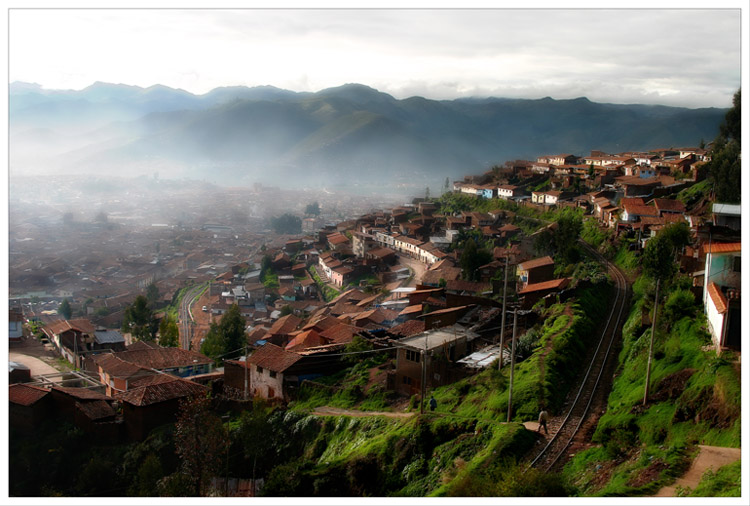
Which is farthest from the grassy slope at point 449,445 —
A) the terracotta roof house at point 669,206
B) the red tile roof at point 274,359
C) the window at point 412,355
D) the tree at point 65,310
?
the tree at point 65,310

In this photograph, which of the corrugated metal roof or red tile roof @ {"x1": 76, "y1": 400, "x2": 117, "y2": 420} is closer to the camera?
red tile roof @ {"x1": 76, "y1": 400, "x2": 117, "y2": 420}

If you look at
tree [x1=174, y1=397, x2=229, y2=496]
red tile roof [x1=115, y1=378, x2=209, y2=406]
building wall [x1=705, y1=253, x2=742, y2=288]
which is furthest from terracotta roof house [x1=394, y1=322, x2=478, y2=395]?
building wall [x1=705, y1=253, x2=742, y2=288]

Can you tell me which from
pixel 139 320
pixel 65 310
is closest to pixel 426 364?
pixel 139 320

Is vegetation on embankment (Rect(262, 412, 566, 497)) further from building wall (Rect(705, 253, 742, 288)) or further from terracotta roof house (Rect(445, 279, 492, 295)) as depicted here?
terracotta roof house (Rect(445, 279, 492, 295))

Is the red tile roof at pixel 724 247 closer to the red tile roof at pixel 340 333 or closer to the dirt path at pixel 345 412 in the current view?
the dirt path at pixel 345 412

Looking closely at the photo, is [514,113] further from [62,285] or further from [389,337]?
[389,337]

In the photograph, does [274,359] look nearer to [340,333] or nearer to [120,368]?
[340,333]

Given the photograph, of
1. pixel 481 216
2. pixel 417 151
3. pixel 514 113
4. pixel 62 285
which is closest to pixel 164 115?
pixel 417 151
